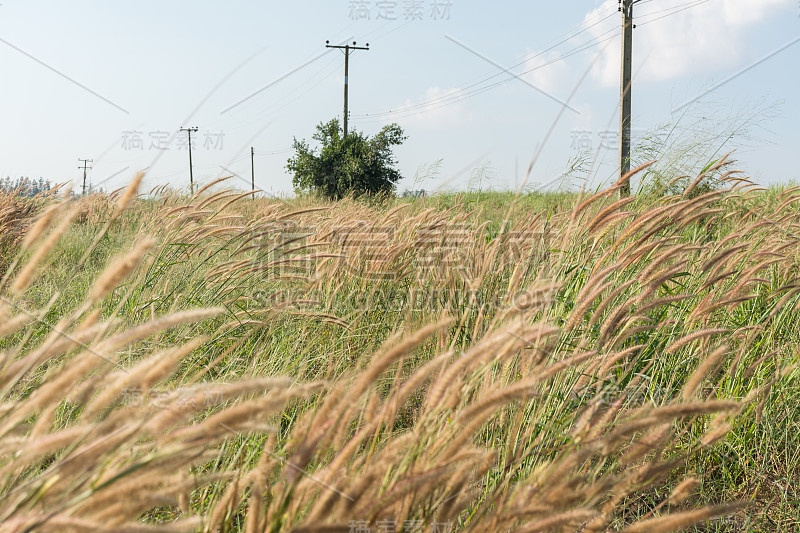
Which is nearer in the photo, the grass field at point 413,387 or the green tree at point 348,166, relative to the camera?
the grass field at point 413,387

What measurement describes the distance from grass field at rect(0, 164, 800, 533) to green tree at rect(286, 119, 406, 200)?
21537 mm

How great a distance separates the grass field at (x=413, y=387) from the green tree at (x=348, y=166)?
70.7 ft

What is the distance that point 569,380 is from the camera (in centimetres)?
168

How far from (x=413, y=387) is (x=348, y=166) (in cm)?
2511

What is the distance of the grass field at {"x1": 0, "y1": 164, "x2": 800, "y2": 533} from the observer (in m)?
0.77

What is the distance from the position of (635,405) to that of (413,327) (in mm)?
937

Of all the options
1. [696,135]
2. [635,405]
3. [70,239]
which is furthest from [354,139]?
[635,405]

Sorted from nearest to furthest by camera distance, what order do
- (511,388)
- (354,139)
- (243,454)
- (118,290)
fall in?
(511,388) → (243,454) → (118,290) → (354,139)

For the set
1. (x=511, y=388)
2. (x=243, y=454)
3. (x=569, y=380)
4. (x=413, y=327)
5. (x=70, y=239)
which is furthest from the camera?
(x=70, y=239)

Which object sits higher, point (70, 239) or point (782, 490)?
point (70, 239)

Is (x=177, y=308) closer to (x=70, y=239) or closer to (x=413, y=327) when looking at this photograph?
(x=413, y=327)

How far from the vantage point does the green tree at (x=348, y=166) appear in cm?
2517

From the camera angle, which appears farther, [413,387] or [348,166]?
[348,166]

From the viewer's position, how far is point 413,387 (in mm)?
862
